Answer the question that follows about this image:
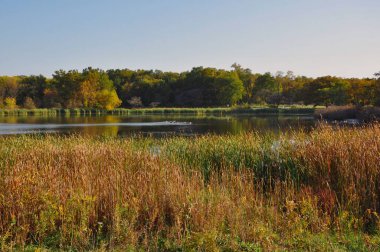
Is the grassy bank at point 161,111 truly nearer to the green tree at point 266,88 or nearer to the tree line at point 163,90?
the tree line at point 163,90

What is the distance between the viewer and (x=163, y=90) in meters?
85.6

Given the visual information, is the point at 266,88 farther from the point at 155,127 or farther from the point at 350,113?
the point at 155,127

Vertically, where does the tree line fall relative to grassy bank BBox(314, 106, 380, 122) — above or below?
above

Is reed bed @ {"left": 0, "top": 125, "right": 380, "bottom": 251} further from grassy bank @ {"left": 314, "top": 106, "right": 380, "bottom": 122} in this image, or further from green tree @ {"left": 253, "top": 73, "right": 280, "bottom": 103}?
green tree @ {"left": 253, "top": 73, "right": 280, "bottom": 103}

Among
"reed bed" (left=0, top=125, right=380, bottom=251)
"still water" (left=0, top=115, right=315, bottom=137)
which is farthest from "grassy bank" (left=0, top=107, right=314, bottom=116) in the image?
"reed bed" (left=0, top=125, right=380, bottom=251)

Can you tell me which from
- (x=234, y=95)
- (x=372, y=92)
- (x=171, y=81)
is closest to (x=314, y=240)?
(x=372, y=92)

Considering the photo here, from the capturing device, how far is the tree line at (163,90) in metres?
72.5

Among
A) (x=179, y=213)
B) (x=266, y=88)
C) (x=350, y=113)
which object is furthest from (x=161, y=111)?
(x=179, y=213)

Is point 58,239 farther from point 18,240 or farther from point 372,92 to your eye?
point 372,92

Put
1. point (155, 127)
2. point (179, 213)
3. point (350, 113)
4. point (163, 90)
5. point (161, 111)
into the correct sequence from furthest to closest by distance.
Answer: point (163, 90)
point (161, 111)
point (350, 113)
point (155, 127)
point (179, 213)

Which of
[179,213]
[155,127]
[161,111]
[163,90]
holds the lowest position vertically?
[155,127]

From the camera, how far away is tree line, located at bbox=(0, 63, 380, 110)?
2854 inches

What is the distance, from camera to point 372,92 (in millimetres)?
51969

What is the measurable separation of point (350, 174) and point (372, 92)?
161ft
